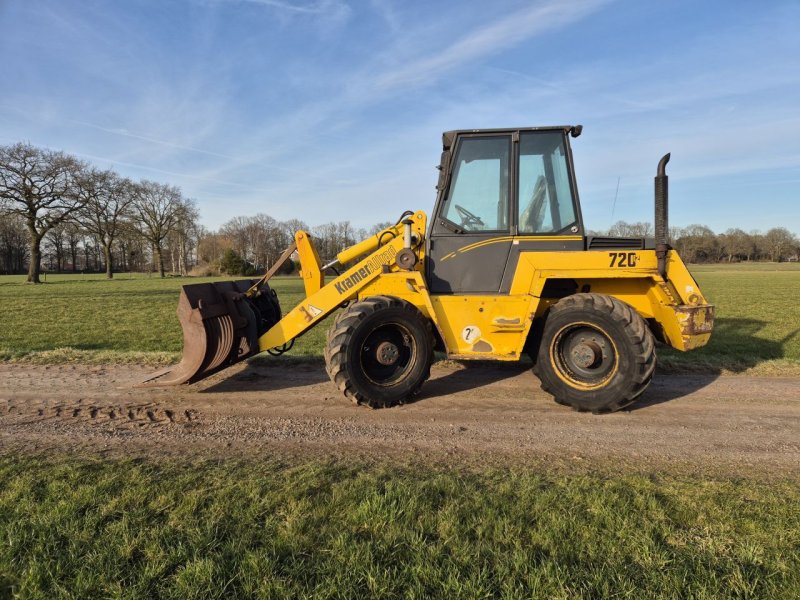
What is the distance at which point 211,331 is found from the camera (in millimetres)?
5883

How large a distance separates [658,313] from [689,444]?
6.08 feet

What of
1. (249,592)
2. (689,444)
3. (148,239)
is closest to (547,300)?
(689,444)

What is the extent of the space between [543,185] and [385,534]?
4.59 meters

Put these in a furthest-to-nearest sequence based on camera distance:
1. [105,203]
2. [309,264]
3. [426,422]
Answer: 1. [105,203]
2. [309,264]
3. [426,422]

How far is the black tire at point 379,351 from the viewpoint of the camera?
550 cm

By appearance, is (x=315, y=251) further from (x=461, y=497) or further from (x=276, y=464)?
(x=461, y=497)

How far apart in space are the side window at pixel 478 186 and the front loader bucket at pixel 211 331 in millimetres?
2905

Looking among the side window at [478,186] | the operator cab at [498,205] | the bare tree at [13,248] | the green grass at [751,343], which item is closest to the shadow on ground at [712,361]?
the green grass at [751,343]

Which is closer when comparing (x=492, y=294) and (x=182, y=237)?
(x=492, y=294)

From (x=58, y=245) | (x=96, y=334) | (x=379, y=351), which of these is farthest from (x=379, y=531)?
(x=58, y=245)

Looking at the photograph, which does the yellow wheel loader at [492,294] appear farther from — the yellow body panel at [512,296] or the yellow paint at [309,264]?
the yellow paint at [309,264]

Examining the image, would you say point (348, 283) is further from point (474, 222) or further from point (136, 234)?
point (136, 234)

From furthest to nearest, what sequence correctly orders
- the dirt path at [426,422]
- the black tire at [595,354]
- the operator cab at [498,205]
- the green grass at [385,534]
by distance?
the operator cab at [498,205] < the black tire at [595,354] < the dirt path at [426,422] < the green grass at [385,534]

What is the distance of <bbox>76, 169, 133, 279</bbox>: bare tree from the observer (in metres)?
41.4
